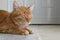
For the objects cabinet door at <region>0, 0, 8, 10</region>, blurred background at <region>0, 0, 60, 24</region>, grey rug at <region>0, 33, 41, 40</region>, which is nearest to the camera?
grey rug at <region>0, 33, 41, 40</region>

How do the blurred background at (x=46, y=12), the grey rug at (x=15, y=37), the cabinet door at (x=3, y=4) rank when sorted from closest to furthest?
the grey rug at (x=15, y=37) → the cabinet door at (x=3, y=4) → the blurred background at (x=46, y=12)

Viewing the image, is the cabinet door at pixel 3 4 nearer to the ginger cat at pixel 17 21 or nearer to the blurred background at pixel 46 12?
the blurred background at pixel 46 12

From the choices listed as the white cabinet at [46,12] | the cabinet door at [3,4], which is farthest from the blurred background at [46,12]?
the cabinet door at [3,4]

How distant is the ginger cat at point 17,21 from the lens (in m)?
1.70

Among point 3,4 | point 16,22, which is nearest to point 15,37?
point 16,22

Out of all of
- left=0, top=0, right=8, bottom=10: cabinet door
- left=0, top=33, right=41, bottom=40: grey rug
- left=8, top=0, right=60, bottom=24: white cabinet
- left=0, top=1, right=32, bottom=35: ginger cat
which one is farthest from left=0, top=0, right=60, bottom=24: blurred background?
left=0, top=33, right=41, bottom=40: grey rug

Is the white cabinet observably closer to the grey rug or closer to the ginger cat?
the ginger cat

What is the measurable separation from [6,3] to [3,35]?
1141 millimetres

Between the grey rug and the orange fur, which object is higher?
the orange fur

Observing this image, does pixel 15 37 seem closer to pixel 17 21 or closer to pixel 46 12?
pixel 17 21

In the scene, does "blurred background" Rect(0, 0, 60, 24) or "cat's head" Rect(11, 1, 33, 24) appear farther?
"blurred background" Rect(0, 0, 60, 24)

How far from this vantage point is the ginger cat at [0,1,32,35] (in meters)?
1.70

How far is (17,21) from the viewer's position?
67.1 inches

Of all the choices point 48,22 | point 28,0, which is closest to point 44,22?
point 48,22
